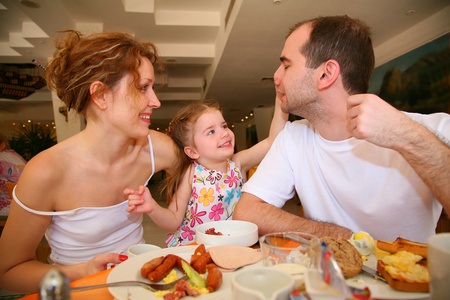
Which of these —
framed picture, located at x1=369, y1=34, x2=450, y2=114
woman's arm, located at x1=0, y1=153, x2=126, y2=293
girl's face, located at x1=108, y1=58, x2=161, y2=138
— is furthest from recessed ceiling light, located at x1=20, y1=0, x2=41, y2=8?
framed picture, located at x1=369, y1=34, x2=450, y2=114

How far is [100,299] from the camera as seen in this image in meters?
0.68

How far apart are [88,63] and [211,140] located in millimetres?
866

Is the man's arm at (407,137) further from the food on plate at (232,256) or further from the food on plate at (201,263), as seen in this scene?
the food on plate at (201,263)

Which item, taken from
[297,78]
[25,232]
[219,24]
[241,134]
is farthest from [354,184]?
[241,134]

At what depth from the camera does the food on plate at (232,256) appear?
804 millimetres

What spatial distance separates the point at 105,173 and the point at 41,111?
15.8 metres

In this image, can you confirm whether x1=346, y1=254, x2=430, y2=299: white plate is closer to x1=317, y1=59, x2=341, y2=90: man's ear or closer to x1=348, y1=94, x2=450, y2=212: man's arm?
x1=348, y1=94, x2=450, y2=212: man's arm

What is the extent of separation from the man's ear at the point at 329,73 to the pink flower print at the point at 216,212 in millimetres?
982

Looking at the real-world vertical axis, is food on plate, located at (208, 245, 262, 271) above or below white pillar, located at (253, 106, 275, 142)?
below

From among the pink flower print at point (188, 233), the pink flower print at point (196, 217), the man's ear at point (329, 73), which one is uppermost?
the man's ear at point (329, 73)

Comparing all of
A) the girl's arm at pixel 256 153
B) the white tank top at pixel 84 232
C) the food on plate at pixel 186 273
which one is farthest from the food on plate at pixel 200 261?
the girl's arm at pixel 256 153

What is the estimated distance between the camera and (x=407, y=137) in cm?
100

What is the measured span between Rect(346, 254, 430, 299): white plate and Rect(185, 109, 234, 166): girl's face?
1266mm

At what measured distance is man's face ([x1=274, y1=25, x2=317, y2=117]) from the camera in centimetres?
154
